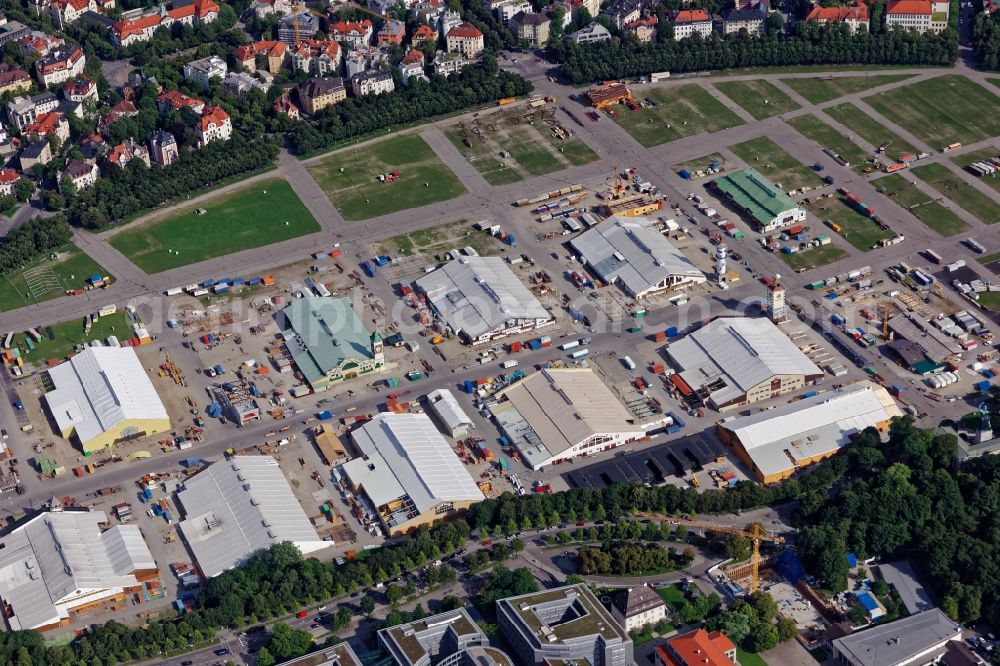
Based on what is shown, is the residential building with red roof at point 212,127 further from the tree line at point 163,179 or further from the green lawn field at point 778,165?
the green lawn field at point 778,165

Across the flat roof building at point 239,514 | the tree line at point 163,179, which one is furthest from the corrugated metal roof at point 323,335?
the tree line at point 163,179

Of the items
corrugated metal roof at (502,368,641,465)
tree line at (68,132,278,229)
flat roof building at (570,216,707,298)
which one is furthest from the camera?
tree line at (68,132,278,229)

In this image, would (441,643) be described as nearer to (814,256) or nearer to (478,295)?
(478,295)

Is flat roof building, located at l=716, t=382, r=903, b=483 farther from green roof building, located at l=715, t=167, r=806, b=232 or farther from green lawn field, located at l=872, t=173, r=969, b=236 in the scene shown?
green lawn field, located at l=872, t=173, r=969, b=236

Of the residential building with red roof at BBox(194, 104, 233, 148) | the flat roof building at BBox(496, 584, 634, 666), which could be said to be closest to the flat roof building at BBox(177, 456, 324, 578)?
the flat roof building at BBox(496, 584, 634, 666)

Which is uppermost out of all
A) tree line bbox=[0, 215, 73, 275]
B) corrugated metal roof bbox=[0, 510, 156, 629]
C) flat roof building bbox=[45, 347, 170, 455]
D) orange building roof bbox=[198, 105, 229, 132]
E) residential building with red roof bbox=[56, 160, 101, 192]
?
orange building roof bbox=[198, 105, 229, 132]

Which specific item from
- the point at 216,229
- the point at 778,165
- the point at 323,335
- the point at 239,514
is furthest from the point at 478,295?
the point at 778,165

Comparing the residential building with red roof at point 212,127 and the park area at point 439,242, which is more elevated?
the residential building with red roof at point 212,127
